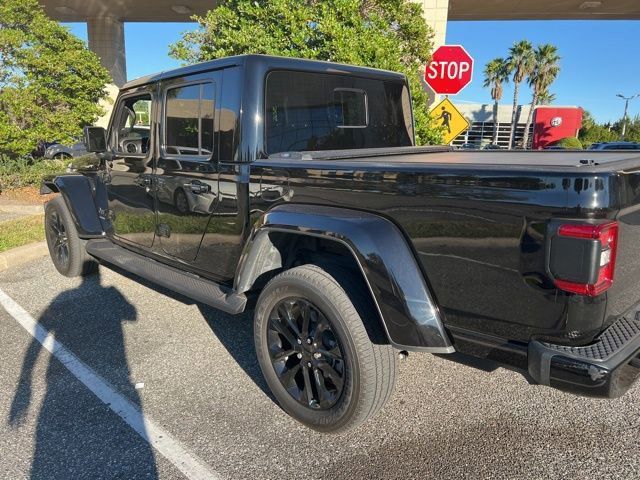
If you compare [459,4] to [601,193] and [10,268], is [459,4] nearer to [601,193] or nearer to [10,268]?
[10,268]

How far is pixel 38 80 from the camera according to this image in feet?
32.4

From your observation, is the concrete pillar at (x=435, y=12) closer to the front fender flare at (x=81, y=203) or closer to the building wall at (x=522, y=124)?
the front fender flare at (x=81, y=203)

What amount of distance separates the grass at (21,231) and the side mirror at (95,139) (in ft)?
8.15

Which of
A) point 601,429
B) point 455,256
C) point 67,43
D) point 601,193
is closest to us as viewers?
point 601,193

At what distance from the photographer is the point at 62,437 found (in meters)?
2.60

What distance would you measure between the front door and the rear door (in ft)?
0.68

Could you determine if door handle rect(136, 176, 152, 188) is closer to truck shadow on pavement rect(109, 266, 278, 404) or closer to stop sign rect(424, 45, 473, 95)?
truck shadow on pavement rect(109, 266, 278, 404)

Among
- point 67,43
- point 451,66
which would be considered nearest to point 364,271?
point 451,66

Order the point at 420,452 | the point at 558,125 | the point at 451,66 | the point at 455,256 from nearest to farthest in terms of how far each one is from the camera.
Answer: the point at 455,256, the point at 420,452, the point at 451,66, the point at 558,125

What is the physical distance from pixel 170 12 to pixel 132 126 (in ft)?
75.0

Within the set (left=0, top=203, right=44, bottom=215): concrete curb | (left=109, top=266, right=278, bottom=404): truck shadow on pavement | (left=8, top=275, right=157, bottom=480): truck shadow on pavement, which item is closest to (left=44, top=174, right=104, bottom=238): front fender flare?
(left=8, top=275, right=157, bottom=480): truck shadow on pavement

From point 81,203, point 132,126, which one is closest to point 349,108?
point 132,126

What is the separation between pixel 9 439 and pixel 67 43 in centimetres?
1021

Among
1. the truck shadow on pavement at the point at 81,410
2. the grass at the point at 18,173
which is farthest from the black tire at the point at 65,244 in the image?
the grass at the point at 18,173
